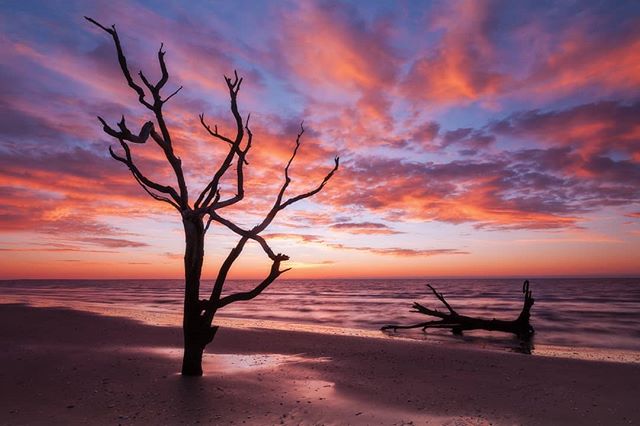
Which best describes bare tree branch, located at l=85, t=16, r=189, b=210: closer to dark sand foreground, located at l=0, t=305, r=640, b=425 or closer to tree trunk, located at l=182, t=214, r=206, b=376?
tree trunk, located at l=182, t=214, r=206, b=376

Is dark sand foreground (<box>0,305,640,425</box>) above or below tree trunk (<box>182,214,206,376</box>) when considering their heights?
below

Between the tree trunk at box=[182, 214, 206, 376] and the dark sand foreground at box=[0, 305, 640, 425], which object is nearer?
the dark sand foreground at box=[0, 305, 640, 425]

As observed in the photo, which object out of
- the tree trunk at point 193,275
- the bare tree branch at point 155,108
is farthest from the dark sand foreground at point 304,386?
the bare tree branch at point 155,108

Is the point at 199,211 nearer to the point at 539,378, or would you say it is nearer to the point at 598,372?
the point at 539,378

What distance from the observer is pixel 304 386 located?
8172mm

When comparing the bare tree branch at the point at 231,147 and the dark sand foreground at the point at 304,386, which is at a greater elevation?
the bare tree branch at the point at 231,147

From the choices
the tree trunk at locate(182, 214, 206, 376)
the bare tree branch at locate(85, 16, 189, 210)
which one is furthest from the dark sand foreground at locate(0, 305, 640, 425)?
the bare tree branch at locate(85, 16, 189, 210)

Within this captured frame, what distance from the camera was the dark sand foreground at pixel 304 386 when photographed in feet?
20.9

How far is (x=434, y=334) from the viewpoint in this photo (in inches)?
773

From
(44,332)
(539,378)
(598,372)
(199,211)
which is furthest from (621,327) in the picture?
(44,332)

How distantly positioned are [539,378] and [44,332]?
16.4 metres

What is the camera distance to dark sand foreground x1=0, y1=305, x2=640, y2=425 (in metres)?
6.37

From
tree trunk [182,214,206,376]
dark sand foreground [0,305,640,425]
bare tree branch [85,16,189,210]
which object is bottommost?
dark sand foreground [0,305,640,425]

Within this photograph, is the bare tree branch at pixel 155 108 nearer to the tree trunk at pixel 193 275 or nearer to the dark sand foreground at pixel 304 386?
the tree trunk at pixel 193 275
